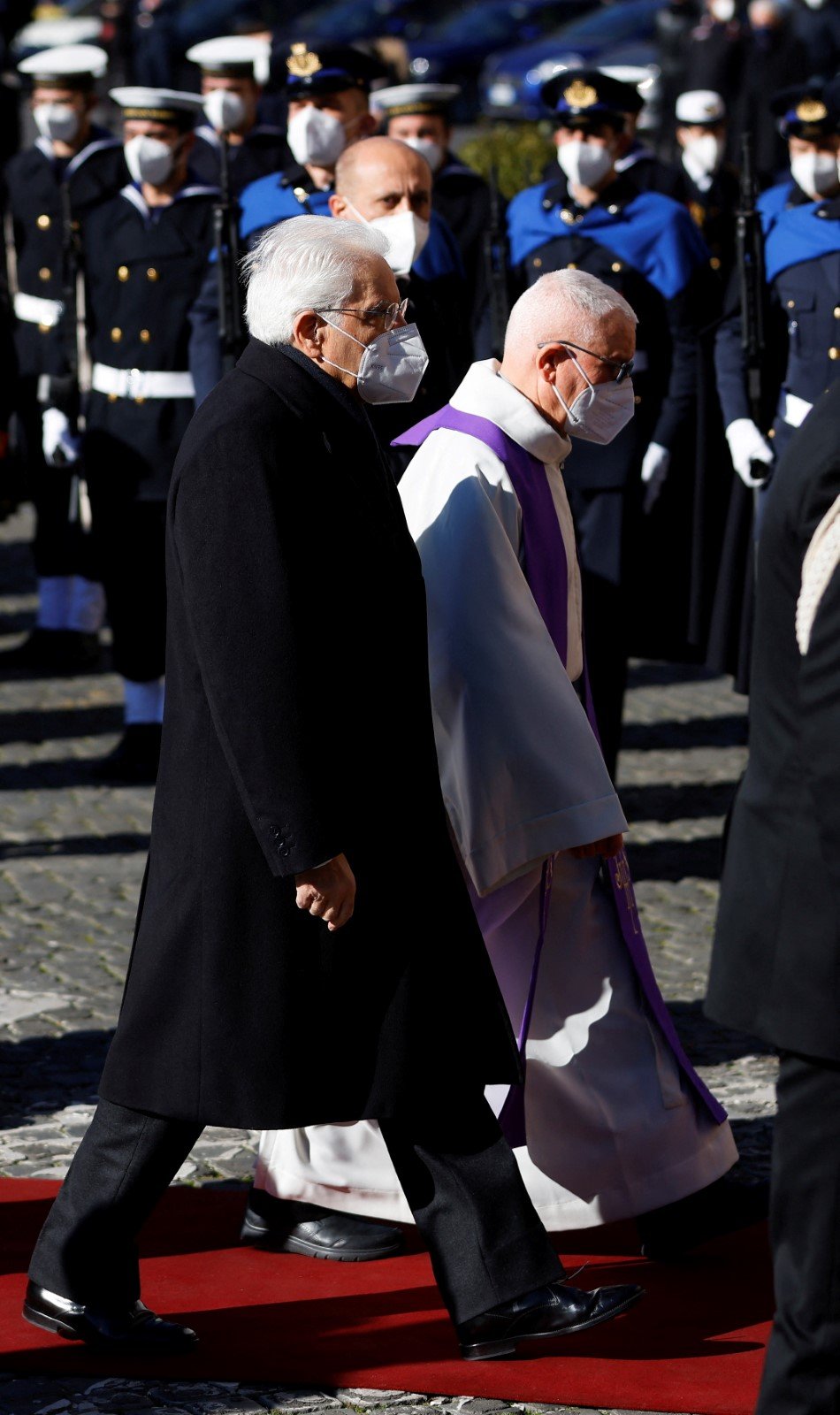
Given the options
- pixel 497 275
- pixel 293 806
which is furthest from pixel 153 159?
pixel 293 806

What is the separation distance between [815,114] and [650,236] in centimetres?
65

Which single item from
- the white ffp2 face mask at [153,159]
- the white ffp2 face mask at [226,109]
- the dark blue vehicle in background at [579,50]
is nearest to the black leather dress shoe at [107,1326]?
the white ffp2 face mask at [153,159]

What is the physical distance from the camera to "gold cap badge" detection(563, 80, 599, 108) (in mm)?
7406

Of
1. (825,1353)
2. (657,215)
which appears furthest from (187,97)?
(825,1353)

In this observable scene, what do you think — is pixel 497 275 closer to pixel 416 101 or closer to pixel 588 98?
pixel 588 98

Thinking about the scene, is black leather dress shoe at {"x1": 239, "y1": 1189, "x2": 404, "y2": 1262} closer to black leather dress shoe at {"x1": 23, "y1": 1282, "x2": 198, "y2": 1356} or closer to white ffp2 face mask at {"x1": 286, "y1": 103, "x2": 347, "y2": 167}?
black leather dress shoe at {"x1": 23, "y1": 1282, "x2": 198, "y2": 1356}

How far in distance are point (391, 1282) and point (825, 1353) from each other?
1.24 metres

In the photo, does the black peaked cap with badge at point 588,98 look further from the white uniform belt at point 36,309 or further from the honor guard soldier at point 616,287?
the white uniform belt at point 36,309

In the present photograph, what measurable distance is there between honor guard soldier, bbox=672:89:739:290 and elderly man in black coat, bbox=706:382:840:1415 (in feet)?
21.4

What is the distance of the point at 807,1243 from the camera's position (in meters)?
3.07

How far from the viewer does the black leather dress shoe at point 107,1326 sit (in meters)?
3.74

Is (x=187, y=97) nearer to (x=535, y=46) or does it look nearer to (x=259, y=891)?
(x=259, y=891)

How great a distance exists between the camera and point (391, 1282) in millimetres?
4137

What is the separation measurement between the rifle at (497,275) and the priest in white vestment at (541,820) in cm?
293
